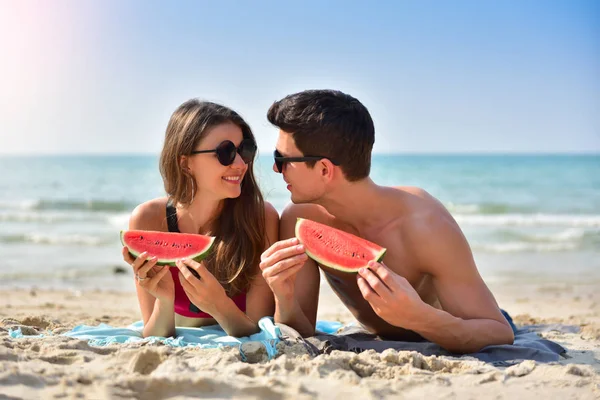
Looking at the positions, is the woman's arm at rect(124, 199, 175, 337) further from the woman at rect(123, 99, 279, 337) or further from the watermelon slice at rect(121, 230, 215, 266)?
the watermelon slice at rect(121, 230, 215, 266)

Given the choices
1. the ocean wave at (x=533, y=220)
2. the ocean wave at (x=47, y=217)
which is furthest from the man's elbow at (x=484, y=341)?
the ocean wave at (x=47, y=217)

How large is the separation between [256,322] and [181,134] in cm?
161

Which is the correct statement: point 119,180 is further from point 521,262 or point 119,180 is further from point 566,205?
point 521,262

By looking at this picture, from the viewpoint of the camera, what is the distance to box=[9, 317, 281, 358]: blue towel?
455 centimetres

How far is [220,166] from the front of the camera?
5016 mm

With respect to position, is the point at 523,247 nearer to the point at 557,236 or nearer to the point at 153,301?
the point at 557,236

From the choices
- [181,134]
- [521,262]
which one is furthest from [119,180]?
[181,134]

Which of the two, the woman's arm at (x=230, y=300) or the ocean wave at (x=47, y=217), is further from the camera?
the ocean wave at (x=47, y=217)

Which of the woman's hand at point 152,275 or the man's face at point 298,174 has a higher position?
the man's face at point 298,174

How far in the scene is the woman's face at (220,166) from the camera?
5.04m

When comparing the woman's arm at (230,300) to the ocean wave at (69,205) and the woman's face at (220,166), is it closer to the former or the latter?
the woman's face at (220,166)

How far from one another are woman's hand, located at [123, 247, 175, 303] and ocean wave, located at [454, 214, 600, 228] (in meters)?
15.9

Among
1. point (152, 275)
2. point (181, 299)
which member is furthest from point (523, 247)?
point (152, 275)

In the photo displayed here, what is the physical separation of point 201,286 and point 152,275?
39 cm
